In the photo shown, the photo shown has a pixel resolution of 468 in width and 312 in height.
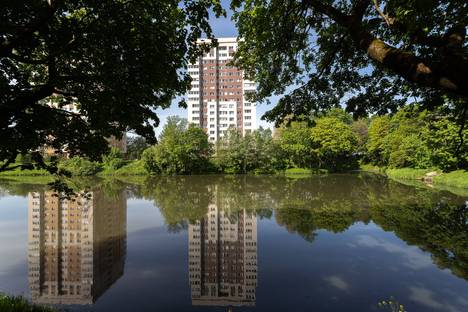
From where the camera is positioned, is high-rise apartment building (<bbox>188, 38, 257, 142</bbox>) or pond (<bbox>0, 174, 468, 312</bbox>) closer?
pond (<bbox>0, 174, 468, 312</bbox>)

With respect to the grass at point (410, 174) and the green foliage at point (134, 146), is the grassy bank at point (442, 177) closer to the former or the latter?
the grass at point (410, 174)

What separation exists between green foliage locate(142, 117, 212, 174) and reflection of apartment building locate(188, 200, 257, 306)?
108ft

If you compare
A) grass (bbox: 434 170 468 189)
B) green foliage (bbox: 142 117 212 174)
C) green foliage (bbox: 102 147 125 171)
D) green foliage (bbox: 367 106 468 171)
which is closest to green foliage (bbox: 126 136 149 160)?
green foliage (bbox: 102 147 125 171)

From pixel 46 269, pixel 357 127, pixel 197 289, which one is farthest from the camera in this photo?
pixel 357 127

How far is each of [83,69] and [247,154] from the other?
145 feet

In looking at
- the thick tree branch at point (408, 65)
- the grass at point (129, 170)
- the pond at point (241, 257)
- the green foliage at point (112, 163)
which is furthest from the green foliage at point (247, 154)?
the thick tree branch at point (408, 65)

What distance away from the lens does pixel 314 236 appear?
12.0 m

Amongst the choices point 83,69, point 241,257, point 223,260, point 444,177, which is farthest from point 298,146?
point 83,69

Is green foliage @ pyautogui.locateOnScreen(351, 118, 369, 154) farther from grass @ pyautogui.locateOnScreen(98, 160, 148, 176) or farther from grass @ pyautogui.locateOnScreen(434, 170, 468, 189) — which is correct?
grass @ pyautogui.locateOnScreen(98, 160, 148, 176)

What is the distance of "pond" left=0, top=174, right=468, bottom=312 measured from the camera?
7055 millimetres

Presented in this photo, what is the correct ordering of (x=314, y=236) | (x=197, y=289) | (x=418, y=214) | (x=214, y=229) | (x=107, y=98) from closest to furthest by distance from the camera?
(x=107, y=98), (x=197, y=289), (x=314, y=236), (x=214, y=229), (x=418, y=214)

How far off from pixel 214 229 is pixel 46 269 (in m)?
6.59

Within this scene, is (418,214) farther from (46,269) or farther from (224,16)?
(46,269)

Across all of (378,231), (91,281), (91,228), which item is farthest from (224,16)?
(91,228)
